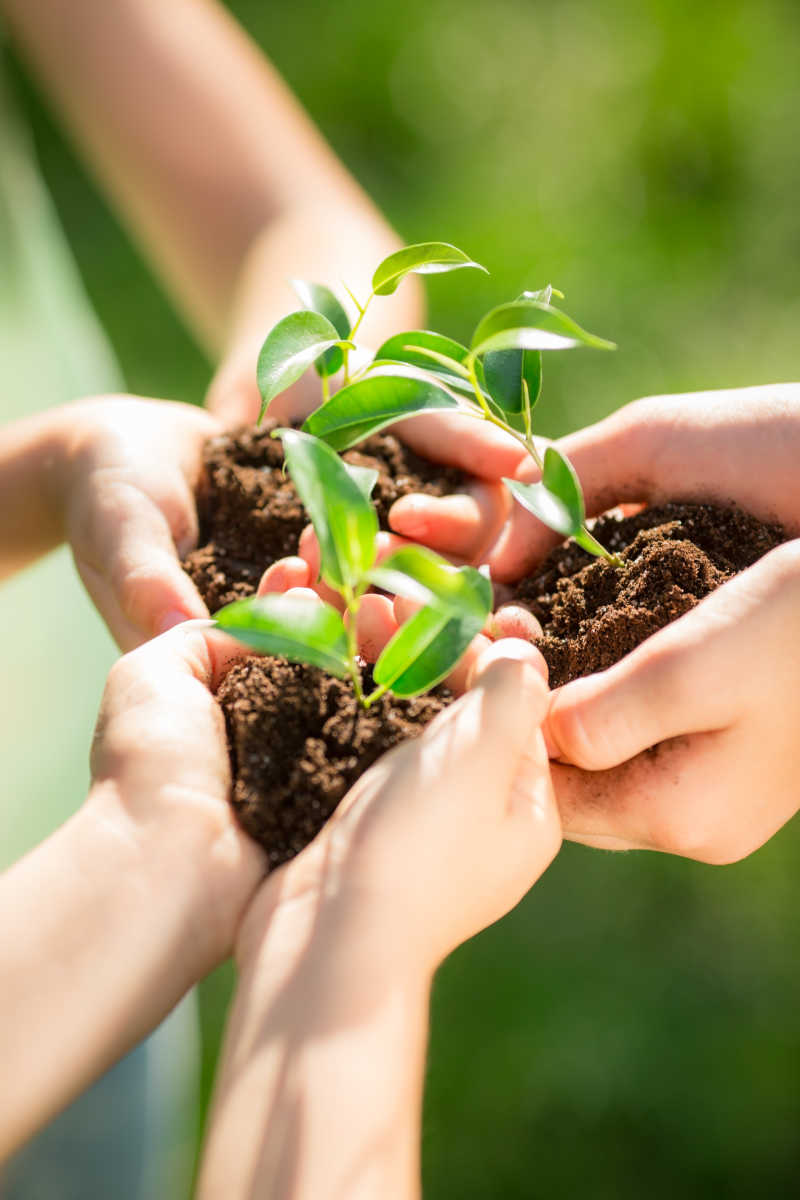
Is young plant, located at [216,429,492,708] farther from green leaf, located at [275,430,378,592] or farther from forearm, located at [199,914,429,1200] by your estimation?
forearm, located at [199,914,429,1200]

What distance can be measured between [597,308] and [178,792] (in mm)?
1895

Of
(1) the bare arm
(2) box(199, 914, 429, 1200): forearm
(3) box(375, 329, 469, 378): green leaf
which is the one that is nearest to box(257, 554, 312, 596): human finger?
(3) box(375, 329, 469, 378): green leaf

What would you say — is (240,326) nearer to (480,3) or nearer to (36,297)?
(36,297)

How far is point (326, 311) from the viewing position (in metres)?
0.99

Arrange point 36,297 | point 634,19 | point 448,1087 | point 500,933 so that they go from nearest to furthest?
point 448,1087 < point 500,933 < point 36,297 < point 634,19

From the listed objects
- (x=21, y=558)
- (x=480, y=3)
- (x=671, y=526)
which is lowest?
(x=671, y=526)

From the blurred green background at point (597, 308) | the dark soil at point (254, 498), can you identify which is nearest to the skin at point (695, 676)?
the dark soil at point (254, 498)

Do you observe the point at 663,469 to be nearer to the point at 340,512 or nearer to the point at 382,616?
the point at 382,616

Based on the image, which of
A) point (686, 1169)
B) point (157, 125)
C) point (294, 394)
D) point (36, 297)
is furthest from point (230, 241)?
point (686, 1169)

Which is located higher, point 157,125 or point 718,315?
point 157,125

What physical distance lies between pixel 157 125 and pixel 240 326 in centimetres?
47

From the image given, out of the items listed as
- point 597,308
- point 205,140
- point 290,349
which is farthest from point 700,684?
point 597,308

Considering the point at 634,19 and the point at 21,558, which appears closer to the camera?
the point at 21,558

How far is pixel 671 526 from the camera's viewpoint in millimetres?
1014
